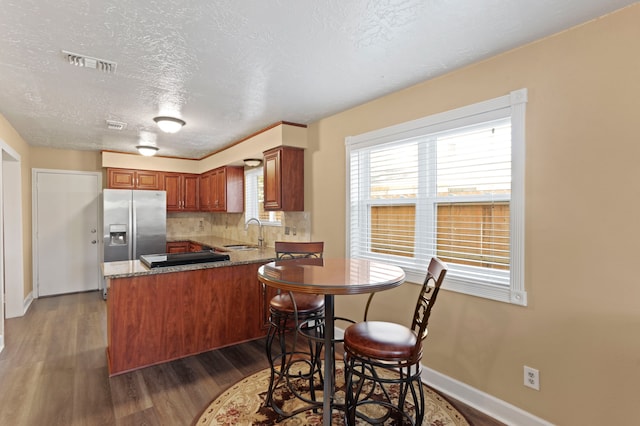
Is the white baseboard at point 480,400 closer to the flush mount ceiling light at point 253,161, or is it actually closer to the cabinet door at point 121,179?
the flush mount ceiling light at point 253,161

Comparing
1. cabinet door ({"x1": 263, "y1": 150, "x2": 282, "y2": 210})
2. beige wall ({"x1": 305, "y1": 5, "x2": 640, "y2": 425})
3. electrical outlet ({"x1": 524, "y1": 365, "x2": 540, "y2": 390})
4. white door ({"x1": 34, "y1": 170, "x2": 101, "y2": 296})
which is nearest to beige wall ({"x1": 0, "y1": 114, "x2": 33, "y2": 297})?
white door ({"x1": 34, "y1": 170, "x2": 101, "y2": 296})

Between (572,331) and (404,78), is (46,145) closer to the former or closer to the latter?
(404,78)

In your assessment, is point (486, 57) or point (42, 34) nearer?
point (42, 34)

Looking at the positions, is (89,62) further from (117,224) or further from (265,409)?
(117,224)

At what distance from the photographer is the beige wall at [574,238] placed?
162 centimetres

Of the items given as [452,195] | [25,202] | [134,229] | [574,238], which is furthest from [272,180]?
[25,202]

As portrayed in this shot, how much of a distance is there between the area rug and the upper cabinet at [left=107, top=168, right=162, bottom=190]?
172 inches

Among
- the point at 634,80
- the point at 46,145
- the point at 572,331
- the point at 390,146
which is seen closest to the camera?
the point at 634,80

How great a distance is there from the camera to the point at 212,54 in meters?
2.08

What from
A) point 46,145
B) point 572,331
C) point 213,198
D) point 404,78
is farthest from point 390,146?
point 46,145

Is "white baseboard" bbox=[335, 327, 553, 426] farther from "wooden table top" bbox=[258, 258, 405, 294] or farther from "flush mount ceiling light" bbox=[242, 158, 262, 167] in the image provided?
"flush mount ceiling light" bbox=[242, 158, 262, 167]

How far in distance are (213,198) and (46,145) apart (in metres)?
2.59

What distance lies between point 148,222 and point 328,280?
4463 millimetres

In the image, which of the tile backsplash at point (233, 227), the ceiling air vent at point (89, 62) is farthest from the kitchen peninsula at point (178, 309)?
the ceiling air vent at point (89, 62)
